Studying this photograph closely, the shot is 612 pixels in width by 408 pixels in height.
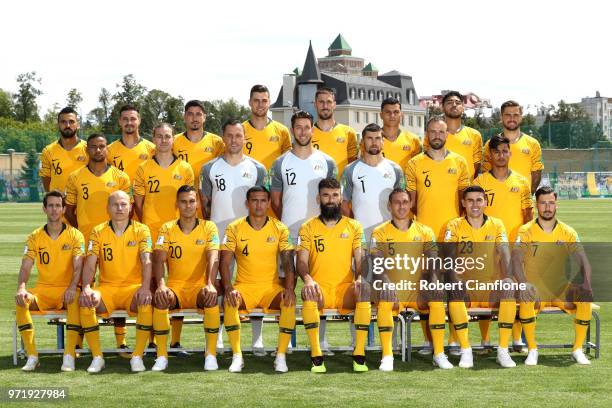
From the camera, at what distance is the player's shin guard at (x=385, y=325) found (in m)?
7.18

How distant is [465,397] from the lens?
6.20m

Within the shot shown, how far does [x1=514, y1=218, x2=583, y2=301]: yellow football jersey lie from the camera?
761 cm

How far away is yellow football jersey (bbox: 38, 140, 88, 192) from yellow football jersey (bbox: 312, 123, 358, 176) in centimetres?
219

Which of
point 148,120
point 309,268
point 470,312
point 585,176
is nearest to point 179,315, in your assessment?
point 309,268

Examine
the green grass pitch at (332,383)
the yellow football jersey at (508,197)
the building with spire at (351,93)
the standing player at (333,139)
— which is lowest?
the green grass pitch at (332,383)

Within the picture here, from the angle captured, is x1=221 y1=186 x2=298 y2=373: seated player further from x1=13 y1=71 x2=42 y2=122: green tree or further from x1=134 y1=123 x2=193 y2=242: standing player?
x1=13 y1=71 x2=42 y2=122: green tree

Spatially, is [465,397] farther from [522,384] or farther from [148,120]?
[148,120]

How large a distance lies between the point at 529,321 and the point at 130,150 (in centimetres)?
388

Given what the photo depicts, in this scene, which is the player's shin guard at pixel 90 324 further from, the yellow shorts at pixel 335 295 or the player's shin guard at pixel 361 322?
the player's shin guard at pixel 361 322

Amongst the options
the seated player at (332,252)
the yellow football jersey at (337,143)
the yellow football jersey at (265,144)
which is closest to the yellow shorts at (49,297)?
the seated player at (332,252)

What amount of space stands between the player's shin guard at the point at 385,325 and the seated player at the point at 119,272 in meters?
1.81

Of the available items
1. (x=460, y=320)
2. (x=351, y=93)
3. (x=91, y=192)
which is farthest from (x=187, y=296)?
(x=351, y=93)

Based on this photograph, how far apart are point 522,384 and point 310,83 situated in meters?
78.6

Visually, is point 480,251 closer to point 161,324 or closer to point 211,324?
point 211,324
